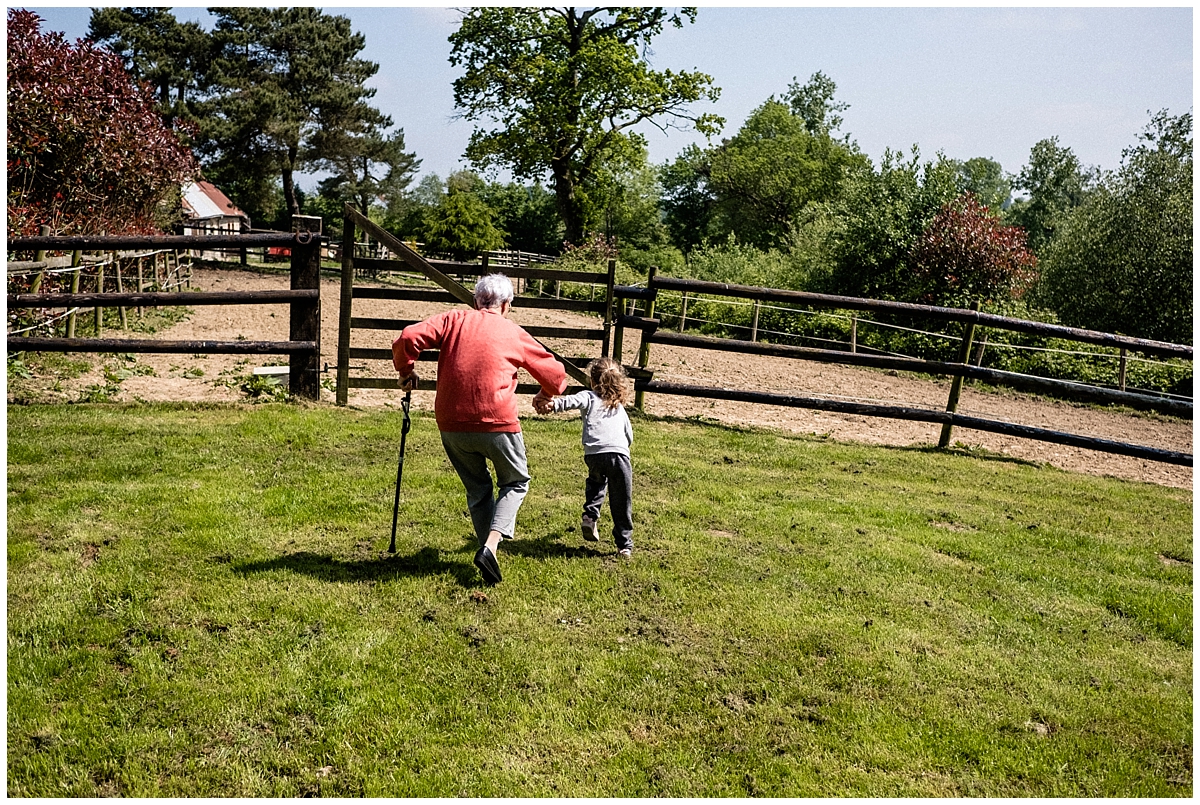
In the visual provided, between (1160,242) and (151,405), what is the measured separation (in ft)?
72.8

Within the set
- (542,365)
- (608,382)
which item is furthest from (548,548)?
(542,365)

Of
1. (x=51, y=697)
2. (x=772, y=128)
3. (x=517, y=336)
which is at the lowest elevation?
(x=51, y=697)

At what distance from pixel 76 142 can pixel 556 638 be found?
52.2 feet

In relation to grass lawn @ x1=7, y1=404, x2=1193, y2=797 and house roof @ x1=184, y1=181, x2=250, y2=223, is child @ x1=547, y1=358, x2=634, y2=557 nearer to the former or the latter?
grass lawn @ x1=7, y1=404, x2=1193, y2=797

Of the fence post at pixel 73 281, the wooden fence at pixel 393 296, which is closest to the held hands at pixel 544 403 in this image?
the wooden fence at pixel 393 296

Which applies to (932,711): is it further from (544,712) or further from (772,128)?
(772,128)

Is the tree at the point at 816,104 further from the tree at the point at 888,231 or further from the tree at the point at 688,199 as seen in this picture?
the tree at the point at 888,231

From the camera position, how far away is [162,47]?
40094 millimetres

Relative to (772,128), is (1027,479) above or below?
below

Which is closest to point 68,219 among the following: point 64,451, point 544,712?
point 64,451

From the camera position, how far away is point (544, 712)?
12.6 feet

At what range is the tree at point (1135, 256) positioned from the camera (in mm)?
21172

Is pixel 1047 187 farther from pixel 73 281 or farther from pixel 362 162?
pixel 73 281

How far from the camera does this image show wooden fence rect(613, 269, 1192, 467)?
959 centimetres
